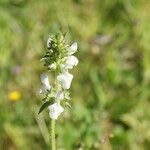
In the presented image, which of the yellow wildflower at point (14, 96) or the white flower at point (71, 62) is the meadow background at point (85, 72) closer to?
the yellow wildflower at point (14, 96)

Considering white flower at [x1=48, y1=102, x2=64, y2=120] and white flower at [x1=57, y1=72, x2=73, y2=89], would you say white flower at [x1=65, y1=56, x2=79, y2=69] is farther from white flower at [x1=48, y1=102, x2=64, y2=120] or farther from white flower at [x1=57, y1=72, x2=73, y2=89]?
white flower at [x1=48, y1=102, x2=64, y2=120]

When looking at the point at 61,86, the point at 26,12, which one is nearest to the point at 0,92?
the point at 26,12

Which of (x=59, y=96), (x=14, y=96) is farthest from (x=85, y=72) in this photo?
(x=59, y=96)

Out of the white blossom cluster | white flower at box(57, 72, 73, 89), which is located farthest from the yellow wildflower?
white flower at box(57, 72, 73, 89)

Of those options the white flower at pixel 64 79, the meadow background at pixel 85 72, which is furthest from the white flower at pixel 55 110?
the meadow background at pixel 85 72

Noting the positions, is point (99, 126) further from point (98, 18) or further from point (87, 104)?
point (98, 18)

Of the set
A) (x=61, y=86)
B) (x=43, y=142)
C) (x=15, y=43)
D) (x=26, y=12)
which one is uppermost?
(x=26, y=12)

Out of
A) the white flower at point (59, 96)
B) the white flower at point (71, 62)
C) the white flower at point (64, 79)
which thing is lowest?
the white flower at point (59, 96)
